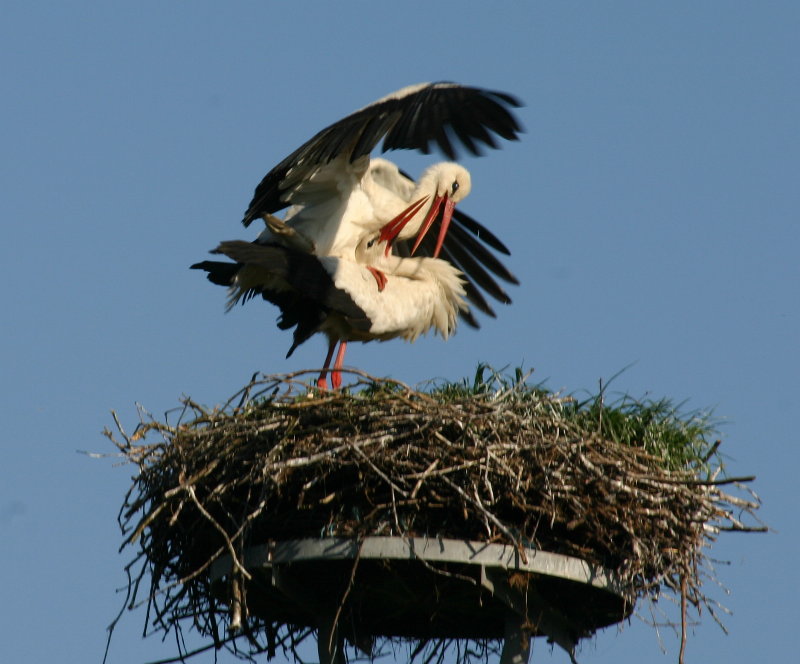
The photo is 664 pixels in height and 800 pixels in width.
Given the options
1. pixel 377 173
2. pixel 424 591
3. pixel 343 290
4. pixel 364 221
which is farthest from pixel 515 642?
pixel 377 173

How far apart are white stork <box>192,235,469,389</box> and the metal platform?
221 centimetres

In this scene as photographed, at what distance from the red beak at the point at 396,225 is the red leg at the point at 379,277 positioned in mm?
283

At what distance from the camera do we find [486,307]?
11492 mm

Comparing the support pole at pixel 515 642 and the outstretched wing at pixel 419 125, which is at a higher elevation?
the outstretched wing at pixel 419 125

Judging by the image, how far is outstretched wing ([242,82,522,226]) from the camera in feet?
30.4

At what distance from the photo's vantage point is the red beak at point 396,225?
1038 cm

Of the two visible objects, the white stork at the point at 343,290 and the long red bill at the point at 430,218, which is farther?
the long red bill at the point at 430,218

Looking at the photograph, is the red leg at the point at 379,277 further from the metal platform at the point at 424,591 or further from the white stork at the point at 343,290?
the metal platform at the point at 424,591

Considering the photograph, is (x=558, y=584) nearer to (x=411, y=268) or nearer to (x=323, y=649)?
(x=323, y=649)

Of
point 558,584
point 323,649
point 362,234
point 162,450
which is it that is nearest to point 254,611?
point 323,649

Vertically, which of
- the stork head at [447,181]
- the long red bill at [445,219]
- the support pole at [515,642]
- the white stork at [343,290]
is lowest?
the support pole at [515,642]

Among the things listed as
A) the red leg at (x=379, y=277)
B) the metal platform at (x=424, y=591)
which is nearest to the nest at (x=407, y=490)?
the metal platform at (x=424, y=591)

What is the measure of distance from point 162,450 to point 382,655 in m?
1.72

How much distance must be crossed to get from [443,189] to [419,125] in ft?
4.97
